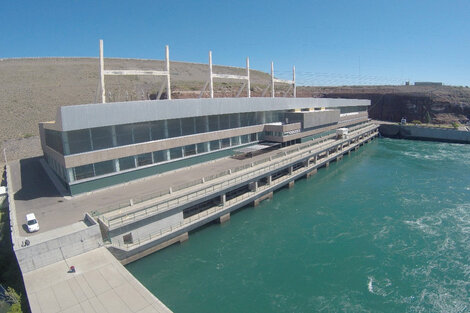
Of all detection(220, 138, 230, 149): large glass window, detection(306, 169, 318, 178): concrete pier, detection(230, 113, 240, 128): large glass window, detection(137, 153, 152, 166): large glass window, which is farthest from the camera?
detection(306, 169, 318, 178): concrete pier

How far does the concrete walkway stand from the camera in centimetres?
1295

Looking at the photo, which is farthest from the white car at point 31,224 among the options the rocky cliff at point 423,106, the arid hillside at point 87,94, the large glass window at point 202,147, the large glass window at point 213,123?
the rocky cliff at point 423,106

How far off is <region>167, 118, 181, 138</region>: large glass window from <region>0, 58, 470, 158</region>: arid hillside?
1501 inches

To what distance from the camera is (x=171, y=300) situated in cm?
1739

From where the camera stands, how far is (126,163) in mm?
27797

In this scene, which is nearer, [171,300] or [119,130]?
[171,300]

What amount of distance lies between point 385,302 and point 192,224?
14838 millimetres

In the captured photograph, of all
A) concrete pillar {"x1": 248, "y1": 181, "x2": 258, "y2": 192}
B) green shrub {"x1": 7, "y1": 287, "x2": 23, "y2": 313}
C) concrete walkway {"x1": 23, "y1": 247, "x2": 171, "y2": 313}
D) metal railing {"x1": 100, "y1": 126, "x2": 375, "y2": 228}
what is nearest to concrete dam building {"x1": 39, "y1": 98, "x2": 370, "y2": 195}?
metal railing {"x1": 100, "y1": 126, "x2": 375, "y2": 228}

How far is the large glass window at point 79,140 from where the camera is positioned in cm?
2431

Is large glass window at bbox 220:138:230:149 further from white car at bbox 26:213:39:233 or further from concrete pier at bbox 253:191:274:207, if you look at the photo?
white car at bbox 26:213:39:233

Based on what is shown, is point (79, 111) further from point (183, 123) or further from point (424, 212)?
point (424, 212)

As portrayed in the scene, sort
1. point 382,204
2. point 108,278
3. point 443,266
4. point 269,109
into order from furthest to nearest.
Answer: point 269,109, point 382,204, point 443,266, point 108,278

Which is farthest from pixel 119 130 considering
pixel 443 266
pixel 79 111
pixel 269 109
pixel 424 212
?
pixel 424 212

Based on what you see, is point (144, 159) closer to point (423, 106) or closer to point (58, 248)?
point (58, 248)
